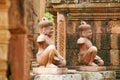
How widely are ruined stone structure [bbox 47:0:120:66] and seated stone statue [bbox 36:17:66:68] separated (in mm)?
2805

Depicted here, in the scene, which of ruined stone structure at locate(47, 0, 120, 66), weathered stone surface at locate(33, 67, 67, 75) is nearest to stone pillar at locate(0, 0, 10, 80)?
weathered stone surface at locate(33, 67, 67, 75)

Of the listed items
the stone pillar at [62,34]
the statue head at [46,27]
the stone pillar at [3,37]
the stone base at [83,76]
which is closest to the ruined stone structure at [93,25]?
the stone pillar at [62,34]

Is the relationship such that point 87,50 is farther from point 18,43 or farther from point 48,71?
point 18,43

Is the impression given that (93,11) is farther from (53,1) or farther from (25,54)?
(25,54)

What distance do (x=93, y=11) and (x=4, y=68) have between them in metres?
8.51

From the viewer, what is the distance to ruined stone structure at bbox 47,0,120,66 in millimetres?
11070

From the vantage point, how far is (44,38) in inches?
324

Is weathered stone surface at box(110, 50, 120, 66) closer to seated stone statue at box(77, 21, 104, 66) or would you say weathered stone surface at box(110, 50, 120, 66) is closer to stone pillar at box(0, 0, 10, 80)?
seated stone statue at box(77, 21, 104, 66)

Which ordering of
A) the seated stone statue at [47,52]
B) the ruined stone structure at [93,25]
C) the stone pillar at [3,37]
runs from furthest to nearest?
the ruined stone structure at [93,25]
the seated stone statue at [47,52]
the stone pillar at [3,37]

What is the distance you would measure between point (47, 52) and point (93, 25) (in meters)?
3.58

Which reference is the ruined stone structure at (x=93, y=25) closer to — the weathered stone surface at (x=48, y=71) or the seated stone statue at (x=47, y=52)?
the seated stone statue at (x=47, y=52)

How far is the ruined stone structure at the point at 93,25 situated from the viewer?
11.1 metres

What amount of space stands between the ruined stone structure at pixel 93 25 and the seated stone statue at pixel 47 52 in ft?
9.20

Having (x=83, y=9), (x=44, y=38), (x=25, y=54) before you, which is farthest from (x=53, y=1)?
(x=25, y=54)
